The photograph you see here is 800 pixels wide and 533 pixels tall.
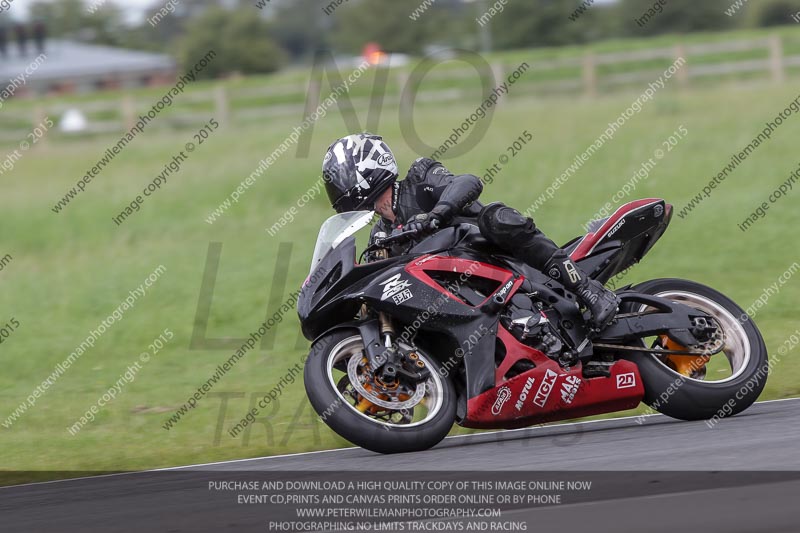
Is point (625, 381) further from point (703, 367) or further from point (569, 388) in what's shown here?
point (703, 367)

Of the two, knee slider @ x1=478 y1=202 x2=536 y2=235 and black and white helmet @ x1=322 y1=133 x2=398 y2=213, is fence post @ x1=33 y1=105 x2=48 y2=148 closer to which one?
black and white helmet @ x1=322 y1=133 x2=398 y2=213

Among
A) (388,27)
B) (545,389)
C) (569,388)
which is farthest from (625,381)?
(388,27)

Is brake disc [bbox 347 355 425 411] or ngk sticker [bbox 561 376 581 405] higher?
ngk sticker [bbox 561 376 581 405]

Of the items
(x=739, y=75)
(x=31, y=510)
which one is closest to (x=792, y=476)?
(x=31, y=510)

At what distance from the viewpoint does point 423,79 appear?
3597 centimetres

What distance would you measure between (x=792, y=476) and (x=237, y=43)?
66418mm

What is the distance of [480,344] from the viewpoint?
627 cm

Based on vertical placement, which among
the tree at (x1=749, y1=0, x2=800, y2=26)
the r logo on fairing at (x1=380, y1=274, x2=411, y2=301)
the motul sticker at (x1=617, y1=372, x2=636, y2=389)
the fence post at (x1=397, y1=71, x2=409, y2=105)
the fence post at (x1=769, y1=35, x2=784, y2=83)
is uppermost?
the r logo on fairing at (x1=380, y1=274, x2=411, y2=301)

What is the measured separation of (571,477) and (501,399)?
1.18 meters

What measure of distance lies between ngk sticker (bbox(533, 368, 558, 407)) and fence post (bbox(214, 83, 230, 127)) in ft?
78.9

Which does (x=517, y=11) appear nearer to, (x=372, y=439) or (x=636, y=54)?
(x=636, y=54)

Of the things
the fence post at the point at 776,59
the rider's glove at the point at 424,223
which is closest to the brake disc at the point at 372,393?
the rider's glove at the point at 424,223

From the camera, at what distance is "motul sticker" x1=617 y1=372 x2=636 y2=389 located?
6.36 meters

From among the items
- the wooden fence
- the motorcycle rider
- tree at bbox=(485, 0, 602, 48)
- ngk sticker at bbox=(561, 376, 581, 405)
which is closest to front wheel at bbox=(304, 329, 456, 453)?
ngk sticker at bbox=(561, 376, 581, 405)
